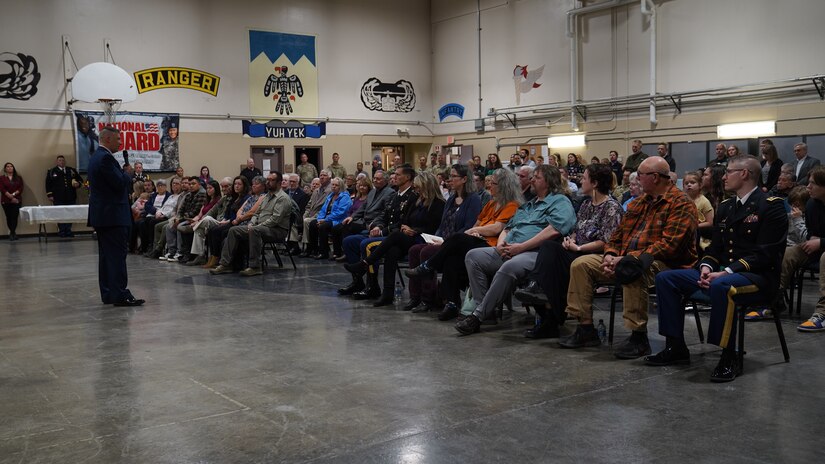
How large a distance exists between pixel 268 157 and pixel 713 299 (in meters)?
14.2

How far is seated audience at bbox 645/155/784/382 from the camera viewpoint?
3725 mm

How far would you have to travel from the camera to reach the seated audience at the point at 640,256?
4.09 metres

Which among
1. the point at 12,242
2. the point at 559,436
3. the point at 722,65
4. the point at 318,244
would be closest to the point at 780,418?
the point at 559,436

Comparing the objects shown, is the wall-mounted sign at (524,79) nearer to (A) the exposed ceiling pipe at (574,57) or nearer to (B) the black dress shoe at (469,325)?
(A) the exposed ceiling pipe at (574,57)

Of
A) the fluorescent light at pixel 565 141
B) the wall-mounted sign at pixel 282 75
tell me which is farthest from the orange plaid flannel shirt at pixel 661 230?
the wall-mounted sign at pixel 282 75

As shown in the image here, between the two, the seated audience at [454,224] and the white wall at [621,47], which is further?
the white wall at [621,47]

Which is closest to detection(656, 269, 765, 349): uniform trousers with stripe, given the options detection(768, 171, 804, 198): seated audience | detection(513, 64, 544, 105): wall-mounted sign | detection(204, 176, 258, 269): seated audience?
detection(768, 171, 804, 198): seated audience

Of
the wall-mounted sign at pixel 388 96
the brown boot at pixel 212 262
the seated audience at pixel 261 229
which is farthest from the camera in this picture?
the wall-mounted sign at pixel 388 96

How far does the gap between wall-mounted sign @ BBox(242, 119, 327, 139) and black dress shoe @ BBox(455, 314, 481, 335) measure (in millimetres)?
12663

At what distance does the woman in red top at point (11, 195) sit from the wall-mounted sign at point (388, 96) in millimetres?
7952

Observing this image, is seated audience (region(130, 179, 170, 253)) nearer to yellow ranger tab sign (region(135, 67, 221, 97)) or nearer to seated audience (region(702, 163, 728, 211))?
yellow ranger tab sign (region(135, 67, 221, 97))

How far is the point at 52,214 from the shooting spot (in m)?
12.8

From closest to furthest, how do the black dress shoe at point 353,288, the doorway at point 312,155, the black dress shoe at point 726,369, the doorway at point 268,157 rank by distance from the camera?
the black dress shoe at point 726,369, the black dress shoe at point 353,288, the doorway at point 268,157, the doorway at point 312,155

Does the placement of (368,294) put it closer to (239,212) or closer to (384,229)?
(384,229)
